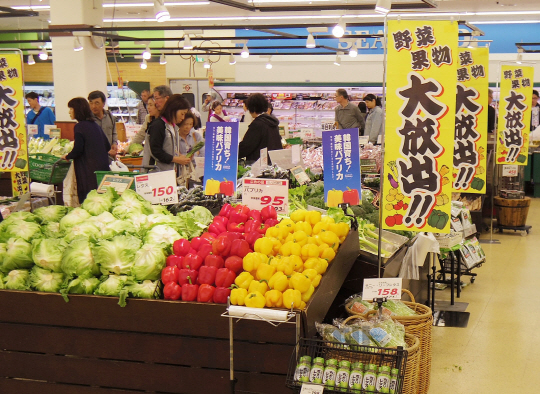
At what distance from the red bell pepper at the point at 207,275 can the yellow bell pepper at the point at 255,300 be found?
26 cm

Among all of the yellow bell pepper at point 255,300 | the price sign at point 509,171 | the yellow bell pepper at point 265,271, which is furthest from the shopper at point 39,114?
the yellow bell pepper at point 255,300

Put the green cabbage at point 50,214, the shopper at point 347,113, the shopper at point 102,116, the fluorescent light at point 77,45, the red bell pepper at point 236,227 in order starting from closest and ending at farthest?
the red bell pepper at point 236,227 < the green cabbage at point 50,214 < the shopper at point 102,116 < the fluorescent light at point 77,45 < the shopper at point 347,113

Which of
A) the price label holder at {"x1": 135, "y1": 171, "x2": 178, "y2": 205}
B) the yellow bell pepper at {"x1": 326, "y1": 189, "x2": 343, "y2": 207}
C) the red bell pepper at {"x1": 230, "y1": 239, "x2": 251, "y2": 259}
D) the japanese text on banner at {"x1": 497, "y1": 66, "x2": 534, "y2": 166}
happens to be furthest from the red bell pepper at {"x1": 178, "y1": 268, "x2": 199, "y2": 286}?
the japanese text on banner at {"x1": 497, "y1": 66, "x2": 534, "y2": 166}

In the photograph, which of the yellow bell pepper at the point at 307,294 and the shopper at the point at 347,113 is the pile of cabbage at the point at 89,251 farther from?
the shopper at the point at 347,113

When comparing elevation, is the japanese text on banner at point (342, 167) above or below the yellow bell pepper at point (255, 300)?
above

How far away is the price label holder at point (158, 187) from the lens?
430 cm

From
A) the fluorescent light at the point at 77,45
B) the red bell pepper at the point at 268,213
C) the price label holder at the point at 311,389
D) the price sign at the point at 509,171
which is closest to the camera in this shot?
the price label holder at the point at 311,389

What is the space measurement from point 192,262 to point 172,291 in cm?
19

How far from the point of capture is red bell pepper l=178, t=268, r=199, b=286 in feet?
9.86

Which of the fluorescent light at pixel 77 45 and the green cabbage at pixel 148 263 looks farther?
the fluorescent light at pixel 77 45

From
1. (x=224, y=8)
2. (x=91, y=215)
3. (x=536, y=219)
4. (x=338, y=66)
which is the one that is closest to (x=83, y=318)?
(x=91, y=215)

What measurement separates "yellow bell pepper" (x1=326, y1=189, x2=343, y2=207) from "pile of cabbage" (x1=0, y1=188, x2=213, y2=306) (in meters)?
1.27

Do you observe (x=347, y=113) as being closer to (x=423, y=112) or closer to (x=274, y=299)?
(x=423, y=112)

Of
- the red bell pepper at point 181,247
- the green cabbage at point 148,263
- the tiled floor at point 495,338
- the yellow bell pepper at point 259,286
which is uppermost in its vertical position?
the red bell pepper at point 181,247
